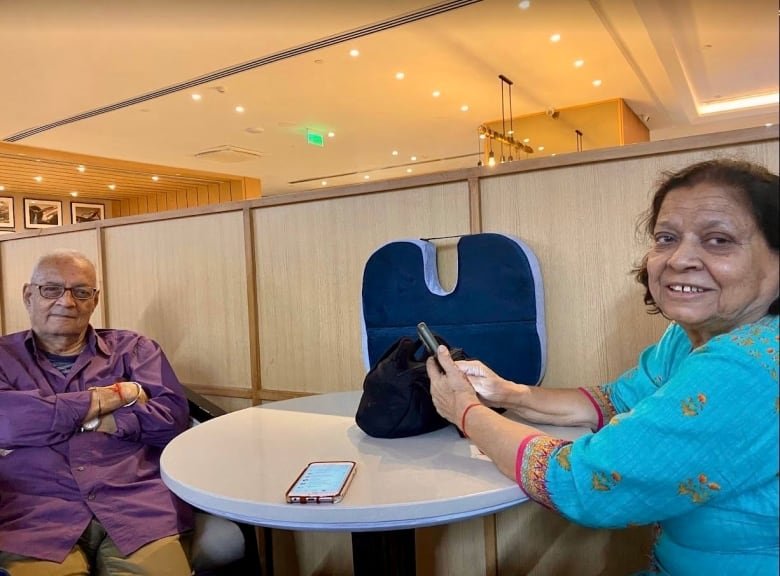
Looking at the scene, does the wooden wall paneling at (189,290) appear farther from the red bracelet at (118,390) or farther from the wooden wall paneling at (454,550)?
the wooden wall paneling at (454,550)

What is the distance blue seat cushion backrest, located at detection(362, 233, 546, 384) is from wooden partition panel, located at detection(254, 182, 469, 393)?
0.16 meters

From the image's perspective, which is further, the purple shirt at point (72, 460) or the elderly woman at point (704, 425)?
the purple shirt at point (72, 460)

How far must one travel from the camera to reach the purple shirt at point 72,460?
4.50 ft

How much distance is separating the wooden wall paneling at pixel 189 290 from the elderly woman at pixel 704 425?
4.91ft

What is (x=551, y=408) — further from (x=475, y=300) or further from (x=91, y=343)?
(x=91, y=343)

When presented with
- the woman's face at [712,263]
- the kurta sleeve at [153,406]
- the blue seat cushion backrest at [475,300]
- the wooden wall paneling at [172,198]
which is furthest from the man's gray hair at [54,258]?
the wooden wall paneling at [172,198]

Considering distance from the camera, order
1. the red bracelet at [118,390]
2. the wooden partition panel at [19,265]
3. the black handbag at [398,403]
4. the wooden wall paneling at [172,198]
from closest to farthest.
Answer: the black handbag at [398,403]
the red bracelet at [118,390]
the wooden partition panel at [19,265]
the wooden wall paneling at [172,198]

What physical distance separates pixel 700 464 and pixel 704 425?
0.18 feet

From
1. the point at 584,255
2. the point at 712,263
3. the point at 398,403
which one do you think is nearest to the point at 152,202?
the point at 584,255

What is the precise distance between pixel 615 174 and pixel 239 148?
1.04m

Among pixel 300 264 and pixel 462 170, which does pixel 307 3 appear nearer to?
pixel 462 170

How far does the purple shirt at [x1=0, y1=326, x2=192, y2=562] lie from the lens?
1.37m

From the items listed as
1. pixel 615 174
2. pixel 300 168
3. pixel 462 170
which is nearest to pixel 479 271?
pixel 462 170

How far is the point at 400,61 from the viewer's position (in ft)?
5.10
